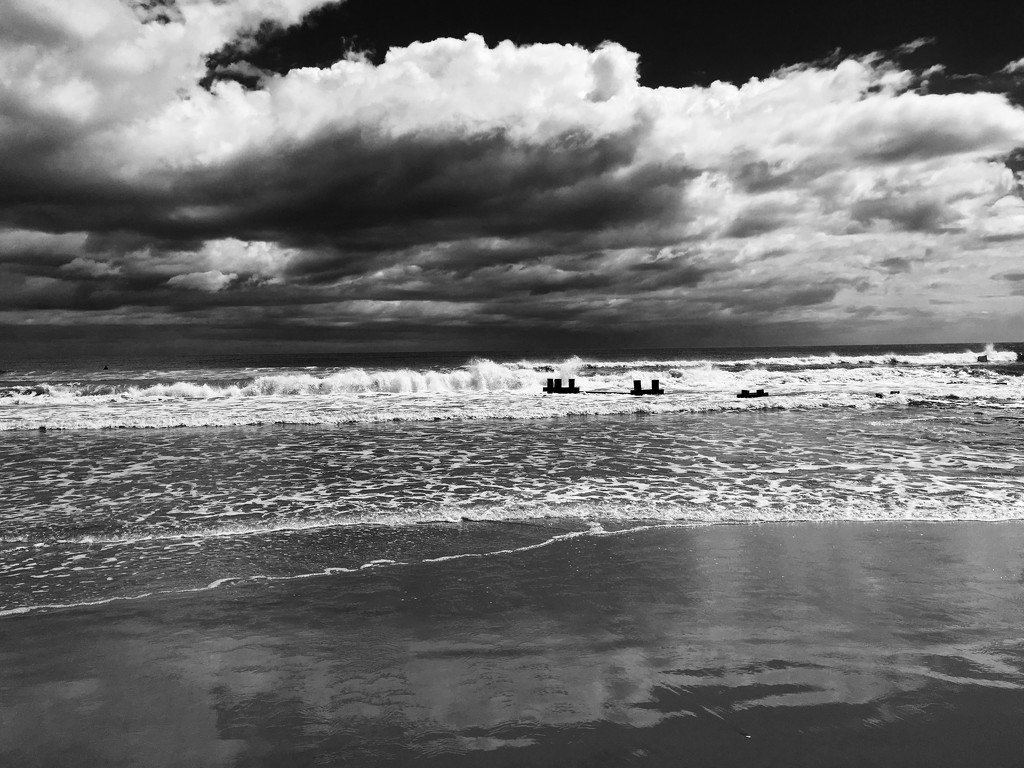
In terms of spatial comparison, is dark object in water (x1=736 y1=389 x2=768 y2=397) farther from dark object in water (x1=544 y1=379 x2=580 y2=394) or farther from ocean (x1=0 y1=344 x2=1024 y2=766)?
ocean (x1=0 y1=344 x2=1024 y2=766)

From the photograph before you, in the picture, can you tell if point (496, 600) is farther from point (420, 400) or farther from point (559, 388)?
point (559, 388)

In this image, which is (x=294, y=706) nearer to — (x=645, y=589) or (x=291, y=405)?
(x=645, y=589)

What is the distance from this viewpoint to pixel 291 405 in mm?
23875

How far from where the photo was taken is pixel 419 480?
33.9 feet

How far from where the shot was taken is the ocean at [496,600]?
130 inches

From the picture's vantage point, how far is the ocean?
3295 millimetres

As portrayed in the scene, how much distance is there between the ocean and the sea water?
7 centimetres

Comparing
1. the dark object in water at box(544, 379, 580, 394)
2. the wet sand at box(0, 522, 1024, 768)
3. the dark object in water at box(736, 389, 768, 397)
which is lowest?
the wet sand at box(0, 522, 1024, 768)

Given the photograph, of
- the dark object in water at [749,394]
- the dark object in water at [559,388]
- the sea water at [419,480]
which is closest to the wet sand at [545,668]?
the sea water at [419,480]

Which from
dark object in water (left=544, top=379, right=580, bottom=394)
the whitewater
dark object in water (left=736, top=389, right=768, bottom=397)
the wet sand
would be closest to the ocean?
the wet sand

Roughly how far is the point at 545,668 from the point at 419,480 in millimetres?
6708

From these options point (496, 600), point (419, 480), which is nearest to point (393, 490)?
point (419, 480)

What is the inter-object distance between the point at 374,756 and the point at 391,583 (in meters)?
2.49

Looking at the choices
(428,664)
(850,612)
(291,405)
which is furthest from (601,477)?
(291,405)
